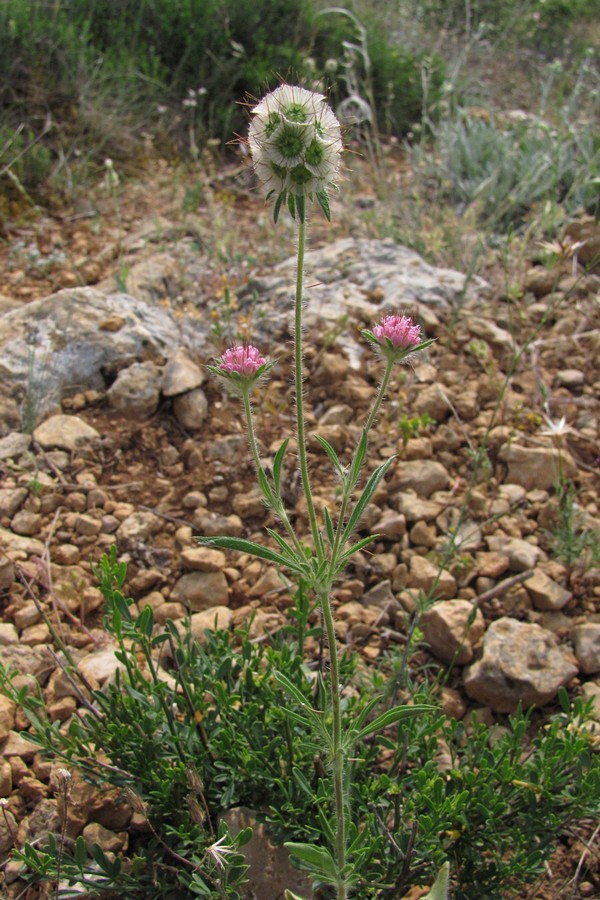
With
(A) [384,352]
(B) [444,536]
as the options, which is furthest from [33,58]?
(A) [384,352]

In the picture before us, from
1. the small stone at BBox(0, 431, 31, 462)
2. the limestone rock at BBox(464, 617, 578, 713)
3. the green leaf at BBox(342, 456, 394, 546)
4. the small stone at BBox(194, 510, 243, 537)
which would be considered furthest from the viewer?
the small stone at BBox(0, 431, 31, 462)

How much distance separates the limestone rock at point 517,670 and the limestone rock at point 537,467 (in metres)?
0.82

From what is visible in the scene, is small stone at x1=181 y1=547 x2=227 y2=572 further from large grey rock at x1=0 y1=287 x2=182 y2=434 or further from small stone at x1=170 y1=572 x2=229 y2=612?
large grey rock at x1=0 y1=287 x2=182 y2=434

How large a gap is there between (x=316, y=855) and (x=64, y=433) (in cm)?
207

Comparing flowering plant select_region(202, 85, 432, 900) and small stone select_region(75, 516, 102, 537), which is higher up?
flowering plant select_region(202, 85, 432, 900)

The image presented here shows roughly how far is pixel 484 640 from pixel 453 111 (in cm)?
573

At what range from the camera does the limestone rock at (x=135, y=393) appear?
10.9 ft

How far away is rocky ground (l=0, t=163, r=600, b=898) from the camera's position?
249 centimetres

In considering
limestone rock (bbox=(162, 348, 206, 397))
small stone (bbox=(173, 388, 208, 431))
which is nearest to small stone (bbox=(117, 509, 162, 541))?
small stone (bbox=(173, 388, 208, 431))

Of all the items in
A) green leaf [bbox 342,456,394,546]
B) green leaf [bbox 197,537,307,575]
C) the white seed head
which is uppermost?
the white seed head

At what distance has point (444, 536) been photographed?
2.97 metres

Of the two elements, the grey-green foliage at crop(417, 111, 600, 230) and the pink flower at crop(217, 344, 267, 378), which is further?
the grey-green foliage at crop(417, 111, 600, 230)

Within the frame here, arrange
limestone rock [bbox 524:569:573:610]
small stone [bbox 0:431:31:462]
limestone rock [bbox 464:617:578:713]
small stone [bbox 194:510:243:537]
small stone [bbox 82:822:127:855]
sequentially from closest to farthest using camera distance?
small stone [bbox 82:822:127:855]
limestone rock [bbox 464:617:578:713]
limestone rock [bbox 524:569:573:610]
small stone [bbox 194:510:243:537]
small stone [bbox 0:431:31:462]

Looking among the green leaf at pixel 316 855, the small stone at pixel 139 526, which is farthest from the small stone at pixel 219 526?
the green leaf at pixel 316 855
